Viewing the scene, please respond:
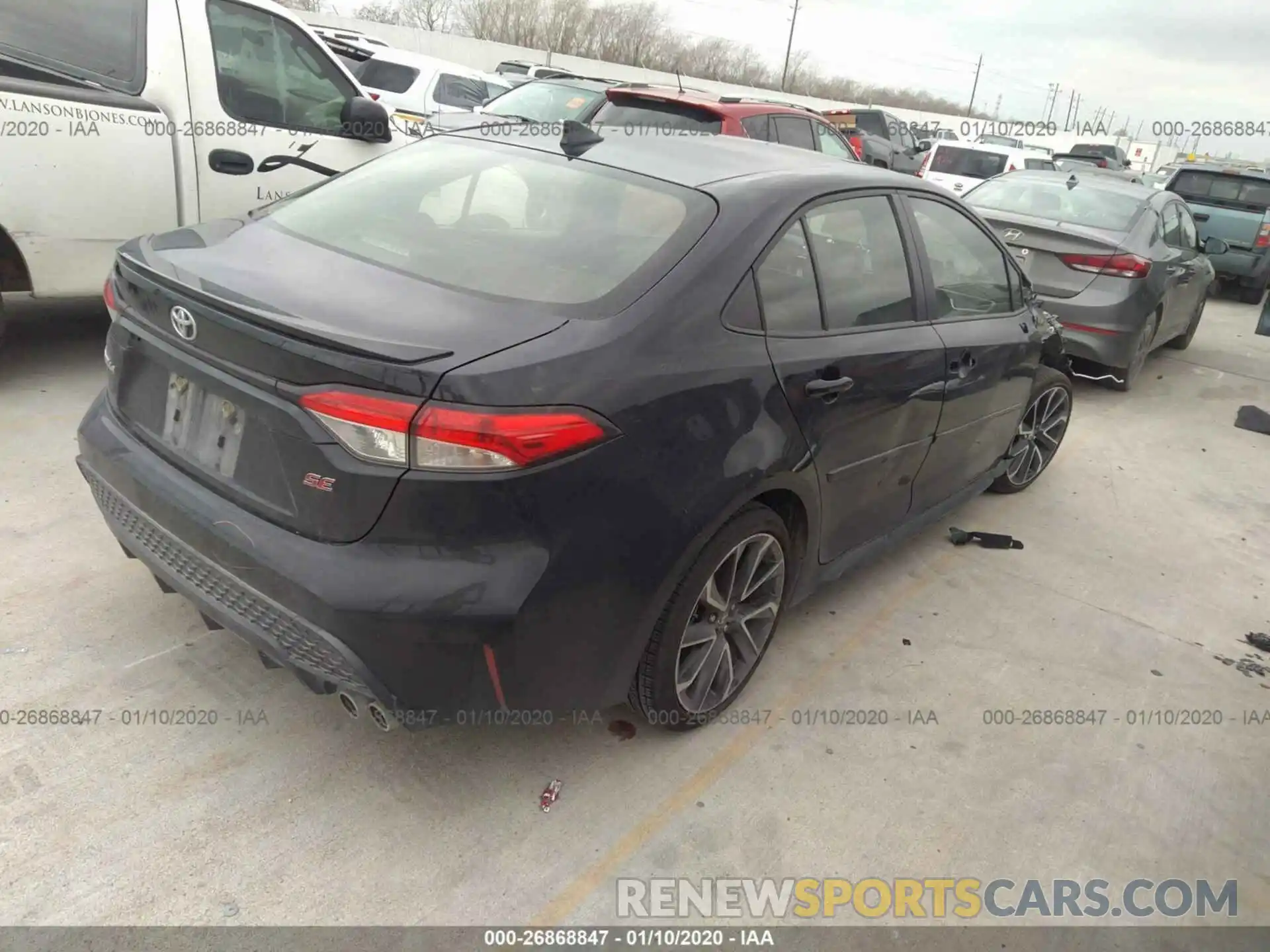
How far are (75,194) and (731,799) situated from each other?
13.4 ft

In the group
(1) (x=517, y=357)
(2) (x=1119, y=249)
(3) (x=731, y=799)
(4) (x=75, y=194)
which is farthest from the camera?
(2) (x=1119, y=249)

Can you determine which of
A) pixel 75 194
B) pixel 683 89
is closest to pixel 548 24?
pixel 683 89

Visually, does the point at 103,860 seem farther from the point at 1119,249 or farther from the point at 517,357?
the point at 1119,249

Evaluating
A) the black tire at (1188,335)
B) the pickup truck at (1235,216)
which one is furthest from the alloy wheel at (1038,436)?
the pickup truck at (1235,216)

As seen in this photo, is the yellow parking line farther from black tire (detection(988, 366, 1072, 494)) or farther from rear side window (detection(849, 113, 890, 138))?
rear side window (detection(849, 113, 890, 138))

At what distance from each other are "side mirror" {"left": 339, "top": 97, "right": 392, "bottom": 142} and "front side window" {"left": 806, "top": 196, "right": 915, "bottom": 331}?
3.17 meters

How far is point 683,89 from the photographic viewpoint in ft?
23.6

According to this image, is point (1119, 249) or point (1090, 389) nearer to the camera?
point (1119, 249)

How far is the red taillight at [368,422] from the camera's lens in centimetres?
189

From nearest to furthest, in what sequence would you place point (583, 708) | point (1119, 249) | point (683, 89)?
1. point (583, 708)
2. point (1119, 249)
3. point (683, 89)

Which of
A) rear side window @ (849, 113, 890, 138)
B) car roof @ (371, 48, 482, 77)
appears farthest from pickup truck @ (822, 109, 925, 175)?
car roof @ (371, 48, 482, 77)

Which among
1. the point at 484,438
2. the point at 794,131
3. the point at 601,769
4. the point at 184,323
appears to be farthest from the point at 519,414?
the point at 794,131

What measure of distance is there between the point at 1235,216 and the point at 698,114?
963cm

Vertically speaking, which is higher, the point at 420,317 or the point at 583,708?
the point at 420,317
